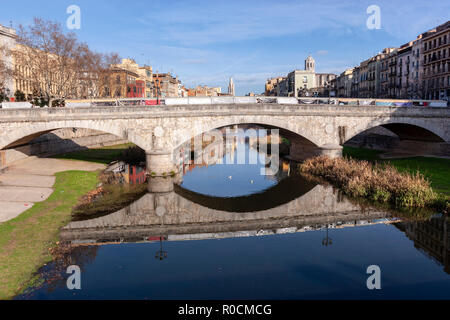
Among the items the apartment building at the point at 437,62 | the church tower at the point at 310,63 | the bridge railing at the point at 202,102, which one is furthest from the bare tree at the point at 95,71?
the church tower at the point at 310,63

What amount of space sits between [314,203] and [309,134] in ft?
42.5

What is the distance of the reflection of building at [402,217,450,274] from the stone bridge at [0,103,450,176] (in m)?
16.0

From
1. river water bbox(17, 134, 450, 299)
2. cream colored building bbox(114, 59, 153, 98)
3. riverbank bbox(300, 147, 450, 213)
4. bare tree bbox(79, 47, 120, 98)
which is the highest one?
cream colored building bbox(114, 59, 153, 98)

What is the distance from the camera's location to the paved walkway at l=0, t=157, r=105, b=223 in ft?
61.5

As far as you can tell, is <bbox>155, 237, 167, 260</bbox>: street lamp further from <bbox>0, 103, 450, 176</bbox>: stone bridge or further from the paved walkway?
<bbox>0, 103, 450, 176</bbox>: stone bridge

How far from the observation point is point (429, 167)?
30922mm

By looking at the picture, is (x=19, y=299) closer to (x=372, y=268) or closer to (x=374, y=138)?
(x=372, y=268)

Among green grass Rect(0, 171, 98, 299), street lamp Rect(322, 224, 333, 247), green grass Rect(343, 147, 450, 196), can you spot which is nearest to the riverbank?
green grass Rect(343, 147, 450, 196)

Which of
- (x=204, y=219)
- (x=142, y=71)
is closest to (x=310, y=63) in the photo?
(x=142, y=71)

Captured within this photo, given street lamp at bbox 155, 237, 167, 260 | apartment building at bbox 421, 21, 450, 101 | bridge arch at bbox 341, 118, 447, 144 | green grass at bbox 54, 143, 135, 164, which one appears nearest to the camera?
street lamp at bbox 155, 237, 167, 260

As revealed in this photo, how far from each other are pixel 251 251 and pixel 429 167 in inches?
920

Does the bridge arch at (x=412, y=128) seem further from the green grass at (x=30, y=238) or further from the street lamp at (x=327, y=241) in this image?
the green grass at (x=30, y=238)

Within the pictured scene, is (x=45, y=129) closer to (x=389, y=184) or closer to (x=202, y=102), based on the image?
(x=202, y=102)

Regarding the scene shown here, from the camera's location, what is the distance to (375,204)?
842 inches
